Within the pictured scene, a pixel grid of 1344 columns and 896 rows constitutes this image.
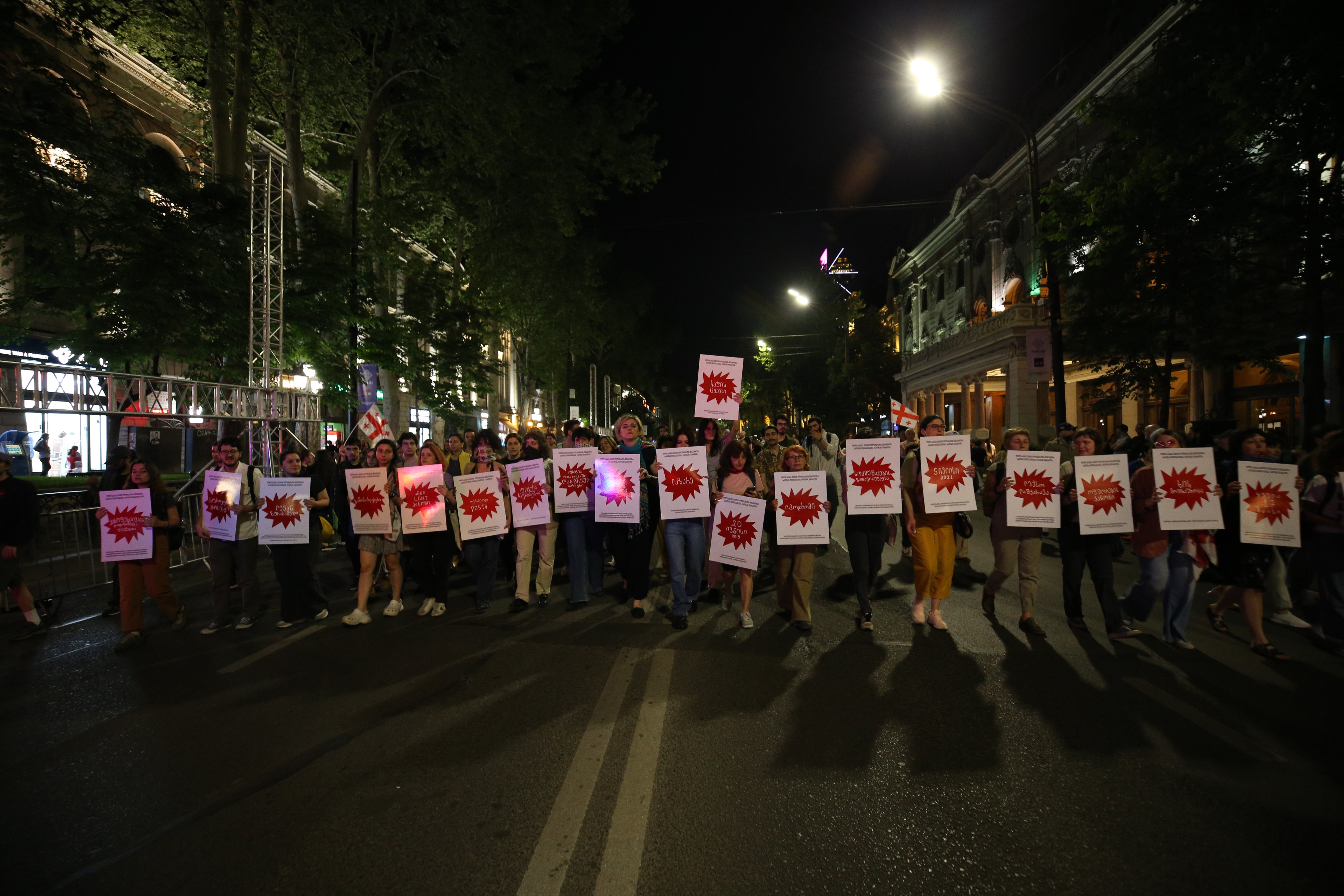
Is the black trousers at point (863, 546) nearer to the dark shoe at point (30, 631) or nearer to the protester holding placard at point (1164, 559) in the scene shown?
the protester holding placard at point (1164, 559)

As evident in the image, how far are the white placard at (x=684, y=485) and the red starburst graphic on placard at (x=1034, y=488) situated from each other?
291 cm

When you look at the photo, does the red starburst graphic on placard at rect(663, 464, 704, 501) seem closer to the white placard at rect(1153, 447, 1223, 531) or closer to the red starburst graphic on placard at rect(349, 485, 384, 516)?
the red starburst graphic on placard at rect(349, 485, 384, 516)

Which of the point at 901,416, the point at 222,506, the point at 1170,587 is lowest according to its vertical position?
the point at 1170,587

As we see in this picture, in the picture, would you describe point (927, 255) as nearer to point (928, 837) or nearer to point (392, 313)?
point (392, 313)

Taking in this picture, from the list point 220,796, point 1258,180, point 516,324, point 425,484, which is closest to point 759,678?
point 220,796

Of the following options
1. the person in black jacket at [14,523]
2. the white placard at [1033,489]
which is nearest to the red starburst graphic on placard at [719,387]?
the white placard at [1033,489]

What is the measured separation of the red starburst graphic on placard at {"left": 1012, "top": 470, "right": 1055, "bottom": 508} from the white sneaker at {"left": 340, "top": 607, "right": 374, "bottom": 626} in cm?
644

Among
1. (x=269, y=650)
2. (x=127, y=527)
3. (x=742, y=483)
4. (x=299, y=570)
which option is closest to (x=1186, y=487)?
(x=742, y=483)

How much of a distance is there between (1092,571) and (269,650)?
7.43m

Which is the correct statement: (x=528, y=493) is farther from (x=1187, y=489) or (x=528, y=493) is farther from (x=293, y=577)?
(x=1187, y=489)

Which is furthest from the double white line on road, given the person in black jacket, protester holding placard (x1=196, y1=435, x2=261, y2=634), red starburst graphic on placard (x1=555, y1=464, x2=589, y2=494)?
the person in black jacket

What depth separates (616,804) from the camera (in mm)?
3498

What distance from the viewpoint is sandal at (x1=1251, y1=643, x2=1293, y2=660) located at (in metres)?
5.74

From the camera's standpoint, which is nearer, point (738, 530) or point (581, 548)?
point (738, 530)
